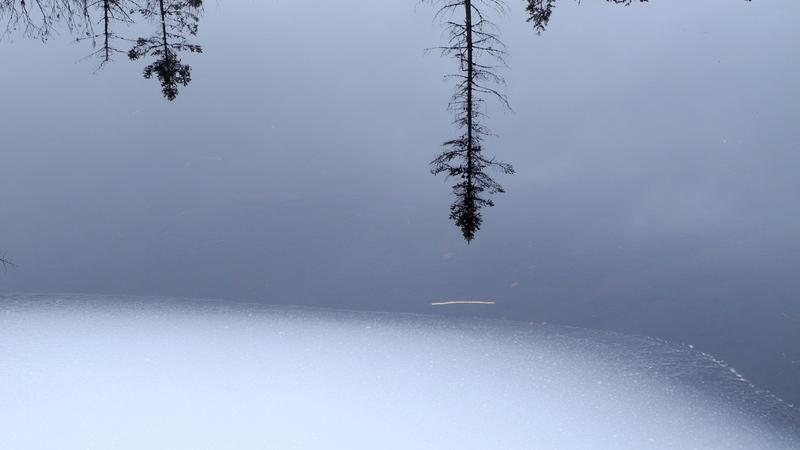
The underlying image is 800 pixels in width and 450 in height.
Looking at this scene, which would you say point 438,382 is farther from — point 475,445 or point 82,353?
point 82,353

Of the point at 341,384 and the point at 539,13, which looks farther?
the point at 539,13

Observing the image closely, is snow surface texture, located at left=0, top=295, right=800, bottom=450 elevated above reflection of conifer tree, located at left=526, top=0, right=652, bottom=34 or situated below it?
below

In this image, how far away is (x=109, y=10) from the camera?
8352 millimetres

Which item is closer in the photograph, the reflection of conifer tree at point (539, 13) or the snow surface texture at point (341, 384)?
the snow surface texture at point (341, 384)

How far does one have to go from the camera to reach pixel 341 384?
12.5ft

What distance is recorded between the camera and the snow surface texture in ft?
11.2

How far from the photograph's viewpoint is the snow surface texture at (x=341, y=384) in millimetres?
3426

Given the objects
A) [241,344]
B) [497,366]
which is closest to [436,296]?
[497,366]

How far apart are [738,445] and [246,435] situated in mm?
2154

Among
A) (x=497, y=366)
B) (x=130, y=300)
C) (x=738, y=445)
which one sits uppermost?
(x=130, y=300)

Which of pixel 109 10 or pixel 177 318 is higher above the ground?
pixel 109 10

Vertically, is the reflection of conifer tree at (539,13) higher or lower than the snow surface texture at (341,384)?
higher

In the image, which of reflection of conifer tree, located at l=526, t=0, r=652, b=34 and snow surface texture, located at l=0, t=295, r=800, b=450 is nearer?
snow surface texture, located at l=0, t=295, r=800, b=450

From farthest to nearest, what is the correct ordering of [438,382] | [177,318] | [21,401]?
[177,318] < [438,382] < [21,401]
